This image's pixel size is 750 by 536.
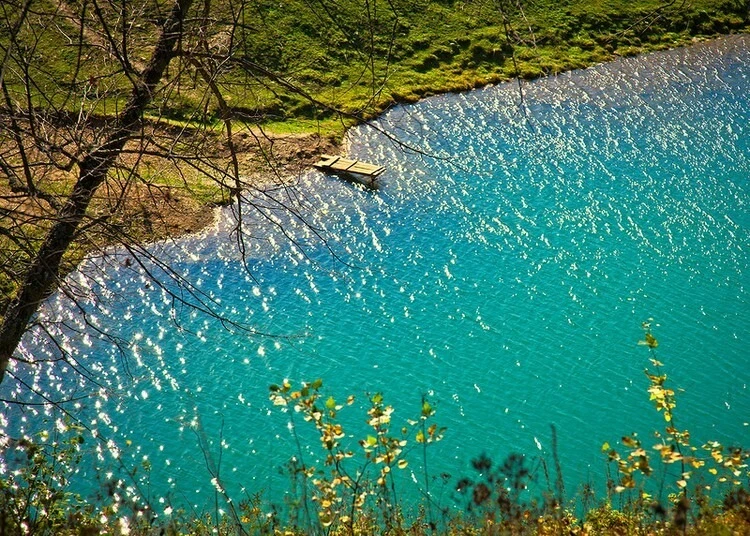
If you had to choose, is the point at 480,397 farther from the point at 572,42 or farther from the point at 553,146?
the point at 572,42

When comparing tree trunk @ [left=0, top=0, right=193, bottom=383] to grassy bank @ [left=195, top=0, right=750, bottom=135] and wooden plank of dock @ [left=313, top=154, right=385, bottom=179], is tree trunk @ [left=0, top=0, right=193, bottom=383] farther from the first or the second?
grassy bank @ [left=195, top=0, right=750, bottom=135]

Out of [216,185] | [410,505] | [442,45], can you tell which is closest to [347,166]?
[216,185]

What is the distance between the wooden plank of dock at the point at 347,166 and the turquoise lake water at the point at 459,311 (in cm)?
46

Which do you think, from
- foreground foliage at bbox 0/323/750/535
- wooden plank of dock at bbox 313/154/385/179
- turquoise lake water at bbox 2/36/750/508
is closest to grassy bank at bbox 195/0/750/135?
wooden plank of dock at bbox 313/154/385/179

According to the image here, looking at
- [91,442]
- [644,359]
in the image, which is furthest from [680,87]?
[91,442]

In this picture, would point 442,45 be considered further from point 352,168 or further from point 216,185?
point 216,185

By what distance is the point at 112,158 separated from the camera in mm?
6812

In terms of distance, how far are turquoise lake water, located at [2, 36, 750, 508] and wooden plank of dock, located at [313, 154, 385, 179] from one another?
0.46 m

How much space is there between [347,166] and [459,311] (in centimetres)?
810

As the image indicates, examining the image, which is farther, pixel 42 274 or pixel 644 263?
pixel 644 263

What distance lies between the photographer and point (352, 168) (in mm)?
24375

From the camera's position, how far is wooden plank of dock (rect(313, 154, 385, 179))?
79.2 feet

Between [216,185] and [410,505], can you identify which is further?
[216,185]

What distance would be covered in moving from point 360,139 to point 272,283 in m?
9.81
